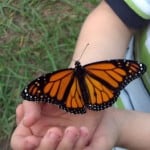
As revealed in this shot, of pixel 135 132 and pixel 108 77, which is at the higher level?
pixel 108 77

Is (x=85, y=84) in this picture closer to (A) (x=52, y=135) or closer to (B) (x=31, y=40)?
(A) (x=52, y=135)

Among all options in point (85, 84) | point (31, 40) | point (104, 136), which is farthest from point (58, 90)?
point (31, 40)

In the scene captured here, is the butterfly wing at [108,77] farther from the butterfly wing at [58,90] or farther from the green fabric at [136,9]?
the green fabric at [136,9]

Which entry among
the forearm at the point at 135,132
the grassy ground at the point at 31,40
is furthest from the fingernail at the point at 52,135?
the grassy ground at the point at 31,40

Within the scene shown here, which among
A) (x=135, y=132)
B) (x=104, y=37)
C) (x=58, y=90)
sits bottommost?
(x=135, y=132)

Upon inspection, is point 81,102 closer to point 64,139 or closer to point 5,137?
point 64,139

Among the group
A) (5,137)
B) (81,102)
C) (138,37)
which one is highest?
(138,37)

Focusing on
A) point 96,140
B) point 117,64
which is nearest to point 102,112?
point 96,140
